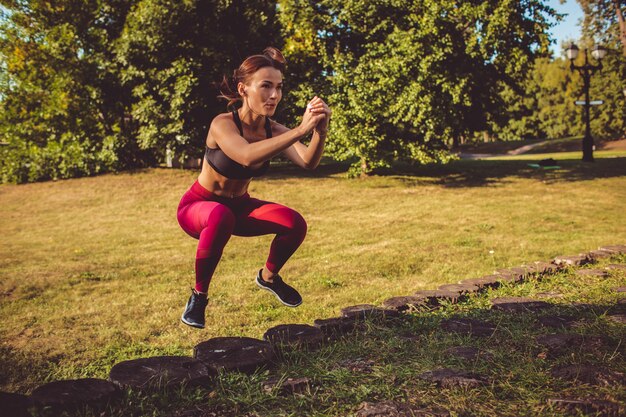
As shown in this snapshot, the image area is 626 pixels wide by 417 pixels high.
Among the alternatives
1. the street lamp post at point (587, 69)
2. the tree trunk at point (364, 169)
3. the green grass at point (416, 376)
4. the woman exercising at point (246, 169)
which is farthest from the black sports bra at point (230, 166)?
the street lamp post at point (587, 69)

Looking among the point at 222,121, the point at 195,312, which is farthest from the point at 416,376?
the point at 222,121

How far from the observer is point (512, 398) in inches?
131

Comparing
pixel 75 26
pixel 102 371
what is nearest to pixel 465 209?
pixel 102 371

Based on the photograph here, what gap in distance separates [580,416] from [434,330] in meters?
1.93

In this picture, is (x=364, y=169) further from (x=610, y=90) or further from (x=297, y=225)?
(x=610, y=90)

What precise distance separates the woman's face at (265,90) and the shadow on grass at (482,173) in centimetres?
1690

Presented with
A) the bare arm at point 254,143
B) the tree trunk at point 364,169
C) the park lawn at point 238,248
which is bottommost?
the park lawn at point 238,248

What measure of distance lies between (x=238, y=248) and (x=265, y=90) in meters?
8.31

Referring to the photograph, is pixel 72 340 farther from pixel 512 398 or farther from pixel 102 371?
pixel 512 398

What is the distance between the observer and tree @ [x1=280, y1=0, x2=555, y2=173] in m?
17.8

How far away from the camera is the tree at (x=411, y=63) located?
58.5 ft

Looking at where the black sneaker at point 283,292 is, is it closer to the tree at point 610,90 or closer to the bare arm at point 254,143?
the bare arm at point 254,143

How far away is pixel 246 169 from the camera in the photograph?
351 cm

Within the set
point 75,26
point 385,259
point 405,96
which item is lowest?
point 385,259
